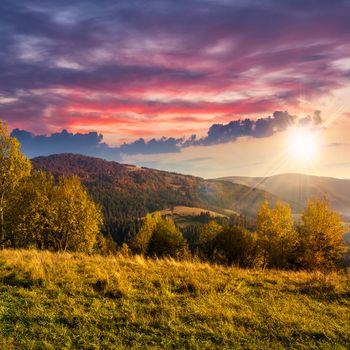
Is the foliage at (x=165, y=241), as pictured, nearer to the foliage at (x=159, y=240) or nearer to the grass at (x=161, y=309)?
the foliage at (x=159, y=240)

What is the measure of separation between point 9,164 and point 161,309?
31.4 m

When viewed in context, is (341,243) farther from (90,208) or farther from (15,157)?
(15,157)

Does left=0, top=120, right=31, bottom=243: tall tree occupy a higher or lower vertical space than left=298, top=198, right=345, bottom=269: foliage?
higher

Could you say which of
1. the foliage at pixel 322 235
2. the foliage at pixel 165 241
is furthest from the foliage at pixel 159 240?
the foliage at pixel 322 235

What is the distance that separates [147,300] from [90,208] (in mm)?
31530

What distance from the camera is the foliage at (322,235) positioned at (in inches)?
2143

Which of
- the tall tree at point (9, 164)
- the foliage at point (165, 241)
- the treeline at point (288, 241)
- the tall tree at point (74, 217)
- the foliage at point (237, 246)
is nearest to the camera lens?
the tall tree at point (9, 164)

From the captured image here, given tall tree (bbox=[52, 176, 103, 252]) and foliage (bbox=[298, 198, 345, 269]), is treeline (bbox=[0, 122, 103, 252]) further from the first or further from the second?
foliage (bbox=[298, 198, 345, 269])

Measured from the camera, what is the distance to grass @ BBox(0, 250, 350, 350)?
349 inches

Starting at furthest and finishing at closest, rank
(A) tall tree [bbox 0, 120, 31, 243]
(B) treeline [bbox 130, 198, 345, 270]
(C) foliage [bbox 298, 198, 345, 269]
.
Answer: (B) treeline [bbox 130, 198, 345, 270] < (C) foliage [bbox 298, 198, 345, 269] < (A) tall tree [bbox 0, 120, 31, 243]

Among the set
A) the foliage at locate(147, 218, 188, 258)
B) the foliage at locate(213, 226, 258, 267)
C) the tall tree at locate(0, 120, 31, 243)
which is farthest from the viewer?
the foliage at locate(147, 218, 188, 258)

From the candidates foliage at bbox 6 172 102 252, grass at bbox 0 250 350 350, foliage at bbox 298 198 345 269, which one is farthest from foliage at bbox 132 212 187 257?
grass at bbox 0 250 350 350

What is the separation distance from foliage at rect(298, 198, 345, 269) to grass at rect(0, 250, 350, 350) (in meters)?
42.2

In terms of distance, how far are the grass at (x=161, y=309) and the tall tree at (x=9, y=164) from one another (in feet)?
72.6
